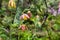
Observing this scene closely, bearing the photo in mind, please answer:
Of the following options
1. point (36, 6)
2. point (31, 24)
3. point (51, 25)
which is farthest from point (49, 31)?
point (36, 6)

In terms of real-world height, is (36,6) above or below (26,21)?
above

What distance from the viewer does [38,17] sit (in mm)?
3354

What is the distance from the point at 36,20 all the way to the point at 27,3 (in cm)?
62

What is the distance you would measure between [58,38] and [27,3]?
112 centimetres

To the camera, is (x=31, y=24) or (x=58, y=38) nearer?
(x=58, y=38)

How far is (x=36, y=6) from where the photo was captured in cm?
356

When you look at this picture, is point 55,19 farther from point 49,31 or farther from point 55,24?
point 49,31

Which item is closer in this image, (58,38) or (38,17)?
(58,38)

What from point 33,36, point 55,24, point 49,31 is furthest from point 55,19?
point 33,36

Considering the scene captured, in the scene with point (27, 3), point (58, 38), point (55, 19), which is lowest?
point (58, 38)

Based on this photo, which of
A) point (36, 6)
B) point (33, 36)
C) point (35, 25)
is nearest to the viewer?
point (33, 36)

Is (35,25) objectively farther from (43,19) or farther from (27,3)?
(27,3)

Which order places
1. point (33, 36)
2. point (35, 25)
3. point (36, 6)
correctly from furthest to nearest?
point (36, 6) → point (35, 25) → point (33, 36)

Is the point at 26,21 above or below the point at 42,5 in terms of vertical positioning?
below
